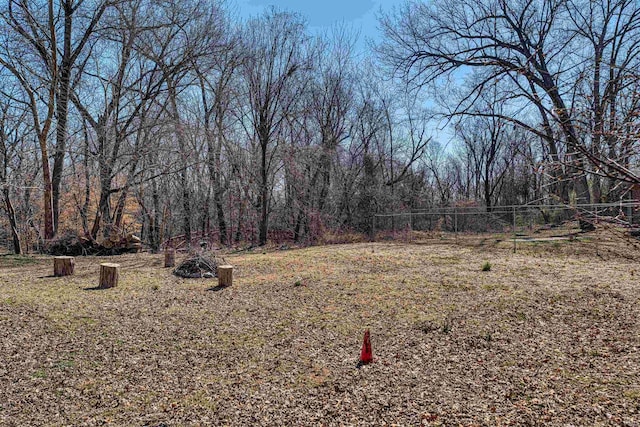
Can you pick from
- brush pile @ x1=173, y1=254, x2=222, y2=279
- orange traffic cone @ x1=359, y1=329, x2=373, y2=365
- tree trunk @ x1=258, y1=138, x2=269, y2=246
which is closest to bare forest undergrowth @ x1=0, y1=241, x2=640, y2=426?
orange traffic cone @ x1=359, y1=329, x2=373, y2=365

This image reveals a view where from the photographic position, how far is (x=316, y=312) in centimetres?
531

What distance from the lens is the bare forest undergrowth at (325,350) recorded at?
2.86 metres

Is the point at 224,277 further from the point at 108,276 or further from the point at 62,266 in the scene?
the point at 62,266

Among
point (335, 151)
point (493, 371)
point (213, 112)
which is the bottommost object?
point (493, 371)

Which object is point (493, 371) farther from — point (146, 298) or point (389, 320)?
point (146, 298)

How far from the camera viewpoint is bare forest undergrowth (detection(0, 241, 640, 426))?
2857 millimetres

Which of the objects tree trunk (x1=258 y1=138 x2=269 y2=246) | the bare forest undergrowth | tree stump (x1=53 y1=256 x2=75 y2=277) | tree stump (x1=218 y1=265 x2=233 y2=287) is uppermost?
tree trunk (x1=258 y1=138 x2=269 y2=246)

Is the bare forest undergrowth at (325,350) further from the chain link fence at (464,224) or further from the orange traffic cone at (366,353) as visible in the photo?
the chain link fence at (464,224)

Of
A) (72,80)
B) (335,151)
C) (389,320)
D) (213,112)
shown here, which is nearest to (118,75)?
(72,80)

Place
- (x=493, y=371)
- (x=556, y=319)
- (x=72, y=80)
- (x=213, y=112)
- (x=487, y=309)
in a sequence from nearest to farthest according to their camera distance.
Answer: (x=493, y=371), (x=556, y=319), (x=487, y=309), (x=72, y=80), (x=213, y=112)

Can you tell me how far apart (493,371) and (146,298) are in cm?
478

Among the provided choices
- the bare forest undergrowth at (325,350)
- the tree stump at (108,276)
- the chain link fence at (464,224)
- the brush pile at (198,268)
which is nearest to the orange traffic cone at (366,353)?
the bare forest undergrowth at (325,350)

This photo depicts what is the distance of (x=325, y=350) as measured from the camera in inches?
159

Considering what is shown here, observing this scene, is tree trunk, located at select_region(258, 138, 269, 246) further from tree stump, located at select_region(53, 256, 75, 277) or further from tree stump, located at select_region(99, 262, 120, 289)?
tree stump, located at select_region(99, 262, 120, 289)
